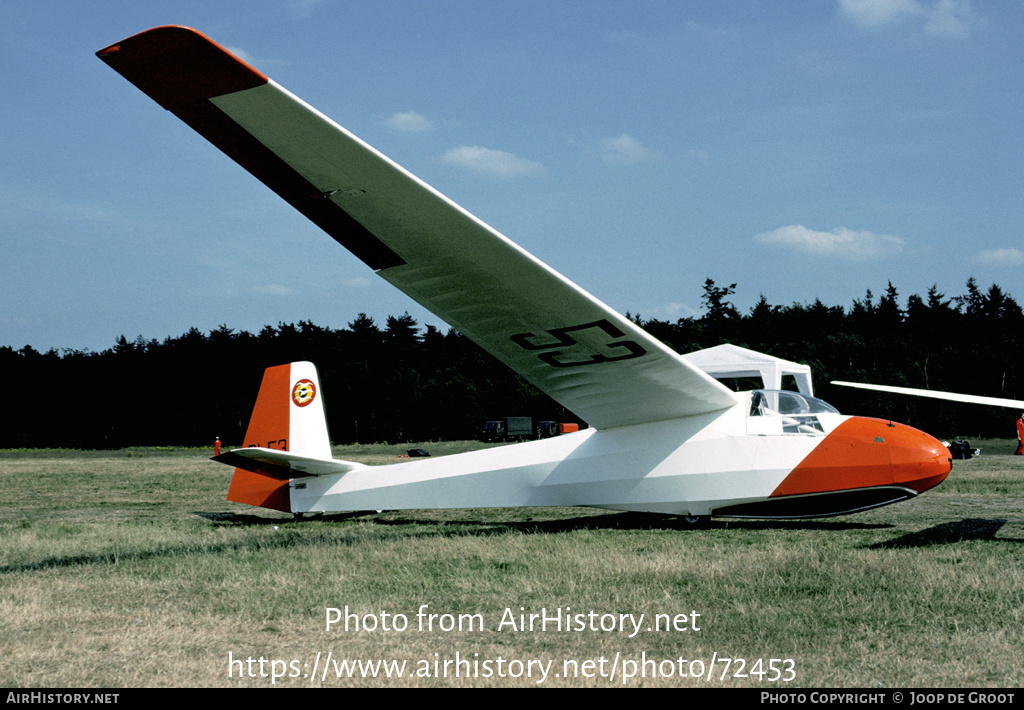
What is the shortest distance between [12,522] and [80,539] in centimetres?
308

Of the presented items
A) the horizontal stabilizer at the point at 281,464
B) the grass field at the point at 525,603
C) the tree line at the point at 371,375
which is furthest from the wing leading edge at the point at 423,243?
the tree line at the point at 371,375

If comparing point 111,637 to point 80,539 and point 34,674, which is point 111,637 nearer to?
point 34,674

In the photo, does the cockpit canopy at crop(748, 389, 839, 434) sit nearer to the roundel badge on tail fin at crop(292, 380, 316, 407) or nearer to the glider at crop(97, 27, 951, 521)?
the glider at crop(97, 27, 951, 521)

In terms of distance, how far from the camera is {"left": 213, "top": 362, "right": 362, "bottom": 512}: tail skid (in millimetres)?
10555

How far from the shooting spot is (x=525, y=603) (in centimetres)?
499

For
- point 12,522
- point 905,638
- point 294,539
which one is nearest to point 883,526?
point 905,638

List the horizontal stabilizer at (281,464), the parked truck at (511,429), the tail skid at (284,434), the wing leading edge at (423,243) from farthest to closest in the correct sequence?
the parked truck at (511,429), the tail skid at (284,434), the horizontal stabilizer at (281,464), the wing leading edge at (423,243)

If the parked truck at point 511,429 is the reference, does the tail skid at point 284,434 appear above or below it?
above

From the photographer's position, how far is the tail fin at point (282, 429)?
10.7 meters

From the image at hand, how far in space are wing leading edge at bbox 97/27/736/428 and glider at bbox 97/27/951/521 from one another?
2cm

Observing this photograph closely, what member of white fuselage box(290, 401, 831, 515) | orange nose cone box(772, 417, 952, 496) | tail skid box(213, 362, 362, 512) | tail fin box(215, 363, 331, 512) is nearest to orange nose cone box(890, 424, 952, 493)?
orange nose cone box(772, 417, 952, 496)

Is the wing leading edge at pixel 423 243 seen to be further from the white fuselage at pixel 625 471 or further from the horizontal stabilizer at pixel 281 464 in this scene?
the horizontal stabilizer at pixel 281 464

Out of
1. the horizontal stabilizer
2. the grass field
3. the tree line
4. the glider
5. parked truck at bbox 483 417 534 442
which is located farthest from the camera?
the tree line

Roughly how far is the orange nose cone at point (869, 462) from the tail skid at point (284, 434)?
613 cm
